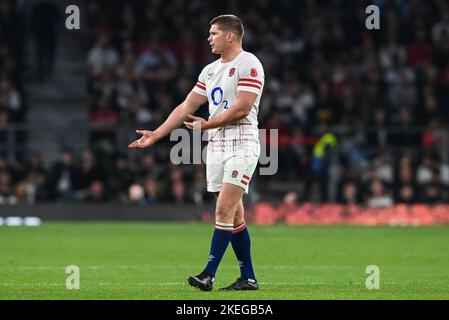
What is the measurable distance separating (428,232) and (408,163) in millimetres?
3900

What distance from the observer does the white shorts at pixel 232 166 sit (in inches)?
468

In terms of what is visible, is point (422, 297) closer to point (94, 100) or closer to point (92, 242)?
point (92, 242)

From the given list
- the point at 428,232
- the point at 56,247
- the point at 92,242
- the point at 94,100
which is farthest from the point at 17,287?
the point at 94,100

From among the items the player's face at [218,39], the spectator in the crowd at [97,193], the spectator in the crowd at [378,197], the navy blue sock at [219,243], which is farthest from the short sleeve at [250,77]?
the spectator in the crowd at [378,197]

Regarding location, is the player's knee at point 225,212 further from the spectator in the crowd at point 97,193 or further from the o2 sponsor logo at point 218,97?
the spectator in the crowd at point 97,193

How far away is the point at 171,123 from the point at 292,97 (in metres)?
17.3

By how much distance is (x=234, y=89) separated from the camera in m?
12.0

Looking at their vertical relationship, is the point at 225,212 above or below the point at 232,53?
below

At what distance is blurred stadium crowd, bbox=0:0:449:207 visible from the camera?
1051 inches

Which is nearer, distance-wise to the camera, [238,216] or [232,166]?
[232,166]

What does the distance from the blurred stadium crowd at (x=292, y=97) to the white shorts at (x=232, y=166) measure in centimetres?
1423

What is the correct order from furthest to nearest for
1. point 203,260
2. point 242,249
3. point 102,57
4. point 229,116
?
point 102,57, point 203,260, point 242,249, point 229,116

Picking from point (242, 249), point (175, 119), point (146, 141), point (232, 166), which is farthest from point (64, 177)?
point (232, 166)

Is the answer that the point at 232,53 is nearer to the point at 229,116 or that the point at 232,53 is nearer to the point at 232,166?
the point at 229,116
